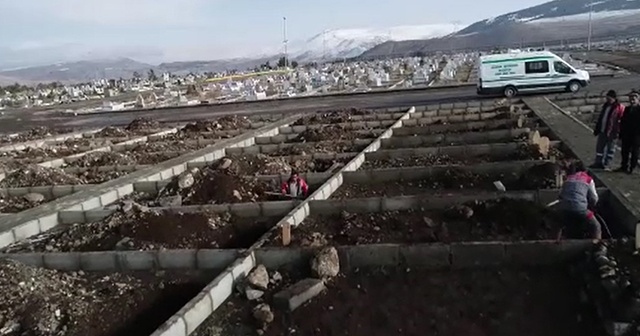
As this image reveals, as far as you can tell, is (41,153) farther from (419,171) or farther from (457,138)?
(419,171)

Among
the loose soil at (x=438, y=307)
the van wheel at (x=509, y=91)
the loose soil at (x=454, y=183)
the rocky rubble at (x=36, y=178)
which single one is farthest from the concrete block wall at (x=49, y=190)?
the van wheel at (x=509, y=91)

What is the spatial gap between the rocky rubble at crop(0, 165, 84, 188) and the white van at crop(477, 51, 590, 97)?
18.6 metres

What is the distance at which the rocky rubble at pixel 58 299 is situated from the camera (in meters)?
5.77

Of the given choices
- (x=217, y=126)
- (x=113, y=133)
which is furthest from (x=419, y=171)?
(x=113, y=133)

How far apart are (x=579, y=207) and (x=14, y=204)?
32.5ft

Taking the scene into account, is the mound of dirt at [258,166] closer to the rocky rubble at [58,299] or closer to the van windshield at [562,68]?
the rocky rubble at [58,299]

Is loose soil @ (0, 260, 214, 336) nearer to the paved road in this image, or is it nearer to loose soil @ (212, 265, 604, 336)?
loose soil @ (212, 265, 604, 336)

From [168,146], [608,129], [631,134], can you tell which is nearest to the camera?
[631,134]

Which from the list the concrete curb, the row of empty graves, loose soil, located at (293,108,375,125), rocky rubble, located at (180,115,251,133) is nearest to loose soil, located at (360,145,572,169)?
the row of empty graves

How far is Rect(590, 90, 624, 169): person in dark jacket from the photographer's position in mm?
9562

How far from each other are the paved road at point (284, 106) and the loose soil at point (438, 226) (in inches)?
744

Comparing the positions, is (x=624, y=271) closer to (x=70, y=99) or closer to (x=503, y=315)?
(x=503, y=315)

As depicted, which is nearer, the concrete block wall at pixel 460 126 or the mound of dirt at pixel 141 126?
the concrete block wall at pixel 460 126

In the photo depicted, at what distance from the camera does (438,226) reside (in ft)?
25.1
